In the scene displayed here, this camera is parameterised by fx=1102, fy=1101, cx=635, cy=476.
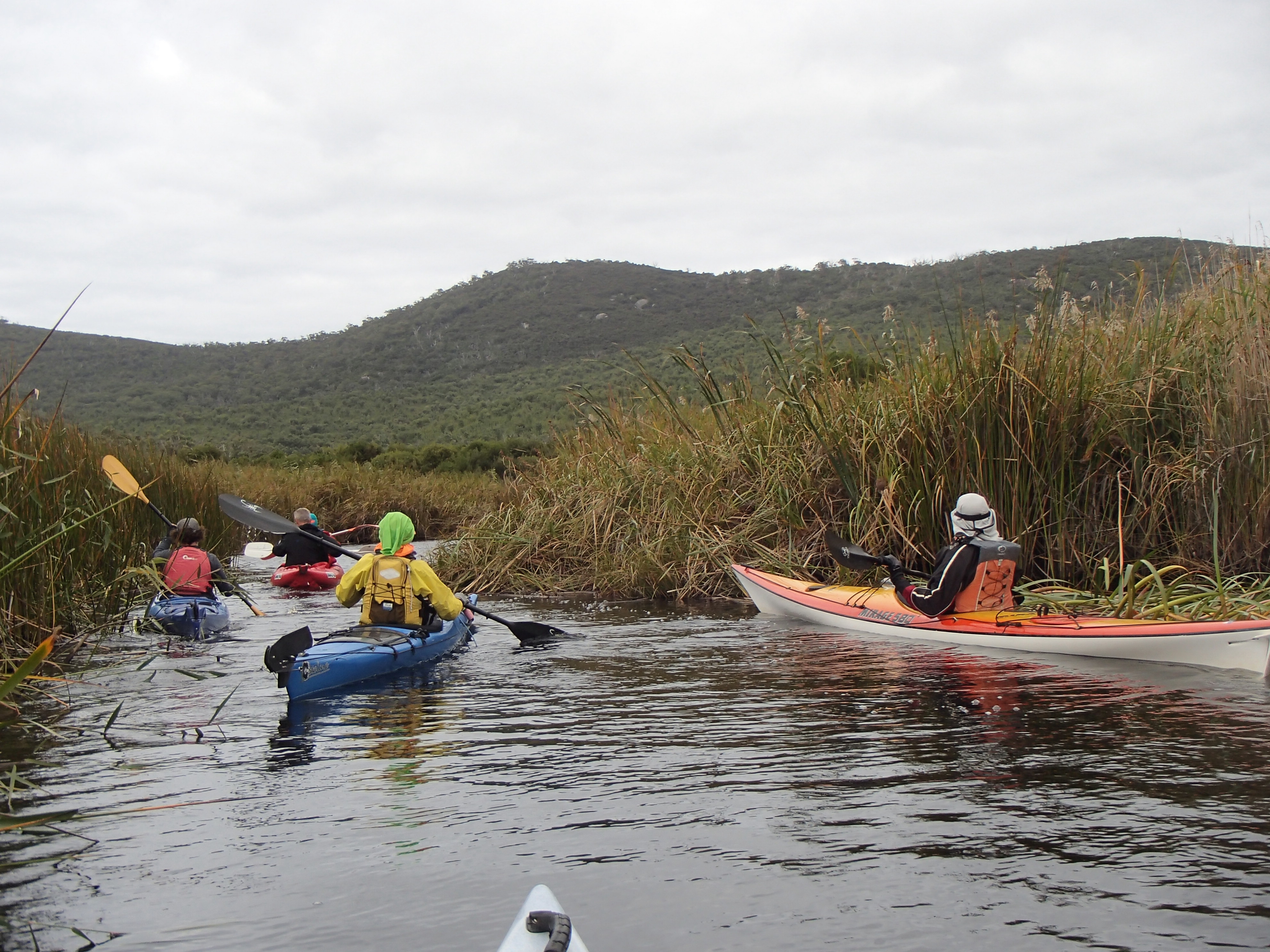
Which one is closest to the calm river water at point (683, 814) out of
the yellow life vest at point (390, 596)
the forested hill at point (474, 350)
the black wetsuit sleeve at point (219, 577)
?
the yellow life vest at point (390, 596)

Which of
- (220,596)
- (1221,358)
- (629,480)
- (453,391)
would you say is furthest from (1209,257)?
(453,391)

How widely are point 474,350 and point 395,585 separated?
61297mm

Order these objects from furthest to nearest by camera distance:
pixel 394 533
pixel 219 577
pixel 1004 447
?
pixel 219 577
pixel 1004 447
pixel 394 533

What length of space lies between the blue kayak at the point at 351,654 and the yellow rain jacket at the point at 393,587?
155 mm

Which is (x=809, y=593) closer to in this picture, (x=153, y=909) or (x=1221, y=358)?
(x=1221, y=358)

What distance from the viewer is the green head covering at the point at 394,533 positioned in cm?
812

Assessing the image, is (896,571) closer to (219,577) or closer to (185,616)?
(185,616)

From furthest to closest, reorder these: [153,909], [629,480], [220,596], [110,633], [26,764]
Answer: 1. [220,596]
2. [629,480]
3. [110,633]
4. [26,764]
5. [153,909]

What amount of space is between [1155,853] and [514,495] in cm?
1168

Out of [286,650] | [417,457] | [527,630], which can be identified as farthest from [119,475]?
[417,457]

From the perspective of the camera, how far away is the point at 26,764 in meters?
5.36

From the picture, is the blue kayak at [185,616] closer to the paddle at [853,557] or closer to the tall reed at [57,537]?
the tall reed at [57,537]

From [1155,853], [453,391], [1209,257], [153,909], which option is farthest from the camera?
[453,391]

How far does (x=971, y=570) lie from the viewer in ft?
27.3
